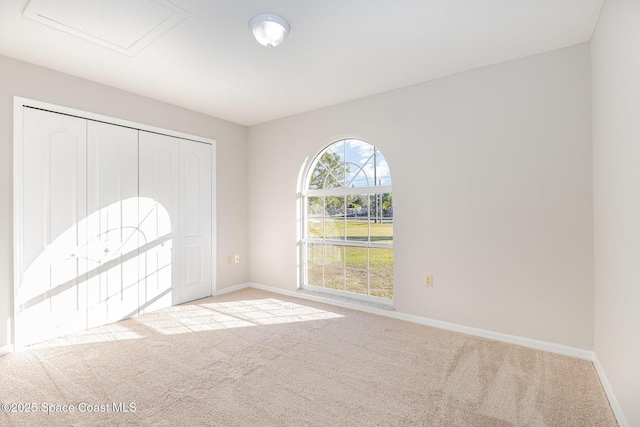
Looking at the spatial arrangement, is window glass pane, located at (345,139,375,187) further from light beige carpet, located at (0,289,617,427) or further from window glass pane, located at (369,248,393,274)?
light beige carpet, located at (0,289,617,427)

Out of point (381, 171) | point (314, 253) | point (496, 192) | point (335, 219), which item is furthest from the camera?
point (314, 253)

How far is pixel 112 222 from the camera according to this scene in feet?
10.3

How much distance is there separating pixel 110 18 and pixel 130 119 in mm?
1482

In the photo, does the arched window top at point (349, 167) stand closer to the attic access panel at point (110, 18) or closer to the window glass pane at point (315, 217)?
the window glass pane at point (315, 217)

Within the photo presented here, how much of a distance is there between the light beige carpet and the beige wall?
0.93 m

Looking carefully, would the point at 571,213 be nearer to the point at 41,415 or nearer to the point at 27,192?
the point at 41,415

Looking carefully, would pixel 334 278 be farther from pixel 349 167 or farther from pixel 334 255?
→ pixel 349 167

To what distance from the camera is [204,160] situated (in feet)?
13.2

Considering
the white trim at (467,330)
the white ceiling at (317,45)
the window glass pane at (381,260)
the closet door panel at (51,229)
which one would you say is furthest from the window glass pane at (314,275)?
the closet door panel at (51,229)

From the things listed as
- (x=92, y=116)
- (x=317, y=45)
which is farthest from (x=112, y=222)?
(x=317, y=45)

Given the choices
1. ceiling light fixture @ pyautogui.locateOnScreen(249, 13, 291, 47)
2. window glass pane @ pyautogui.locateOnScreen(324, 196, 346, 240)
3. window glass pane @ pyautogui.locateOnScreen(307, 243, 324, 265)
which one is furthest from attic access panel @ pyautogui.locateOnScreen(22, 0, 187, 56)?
window glass pane @ pyautogui.locateOnScreen(307, 243, 324, 265)

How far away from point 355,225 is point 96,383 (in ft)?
9.29

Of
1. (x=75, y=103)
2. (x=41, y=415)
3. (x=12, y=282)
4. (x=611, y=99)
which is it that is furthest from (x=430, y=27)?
(x=12, y=282)

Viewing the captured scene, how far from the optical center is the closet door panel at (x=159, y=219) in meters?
3.41
